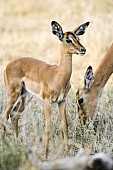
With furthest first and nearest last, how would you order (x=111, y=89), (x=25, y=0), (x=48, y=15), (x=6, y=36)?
(x=25, y=0)
(x=48, y=15)
(x=6, y=36)
(x=111, y=89)

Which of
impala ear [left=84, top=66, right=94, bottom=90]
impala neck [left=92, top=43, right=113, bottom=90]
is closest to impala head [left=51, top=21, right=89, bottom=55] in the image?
impala ear [left=84, top=66, right=94, bottom=90]

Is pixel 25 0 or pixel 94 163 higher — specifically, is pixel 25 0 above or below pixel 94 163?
above

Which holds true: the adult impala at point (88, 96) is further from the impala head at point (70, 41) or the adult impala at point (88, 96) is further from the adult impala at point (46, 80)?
the impala head at point (70, 41)

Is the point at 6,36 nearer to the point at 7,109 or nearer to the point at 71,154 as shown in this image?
the point at 7,109

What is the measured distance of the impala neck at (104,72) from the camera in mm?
8406

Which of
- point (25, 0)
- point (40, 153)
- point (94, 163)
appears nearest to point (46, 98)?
point (40, 153)

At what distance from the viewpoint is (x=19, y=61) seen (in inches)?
333

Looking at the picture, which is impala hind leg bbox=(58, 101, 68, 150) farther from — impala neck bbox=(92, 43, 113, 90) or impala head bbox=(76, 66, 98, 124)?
impala neck bbox=(92, 43, 113, 90)

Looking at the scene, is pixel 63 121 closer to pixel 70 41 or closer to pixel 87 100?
pixel 87 100

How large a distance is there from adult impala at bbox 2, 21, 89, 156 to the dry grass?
19cm

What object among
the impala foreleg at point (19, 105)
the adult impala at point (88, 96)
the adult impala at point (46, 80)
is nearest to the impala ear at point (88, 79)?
the adult impala at point (88, 96)

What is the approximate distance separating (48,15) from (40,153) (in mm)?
12741

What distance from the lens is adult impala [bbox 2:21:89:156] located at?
7.57m

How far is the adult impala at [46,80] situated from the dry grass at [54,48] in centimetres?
19
